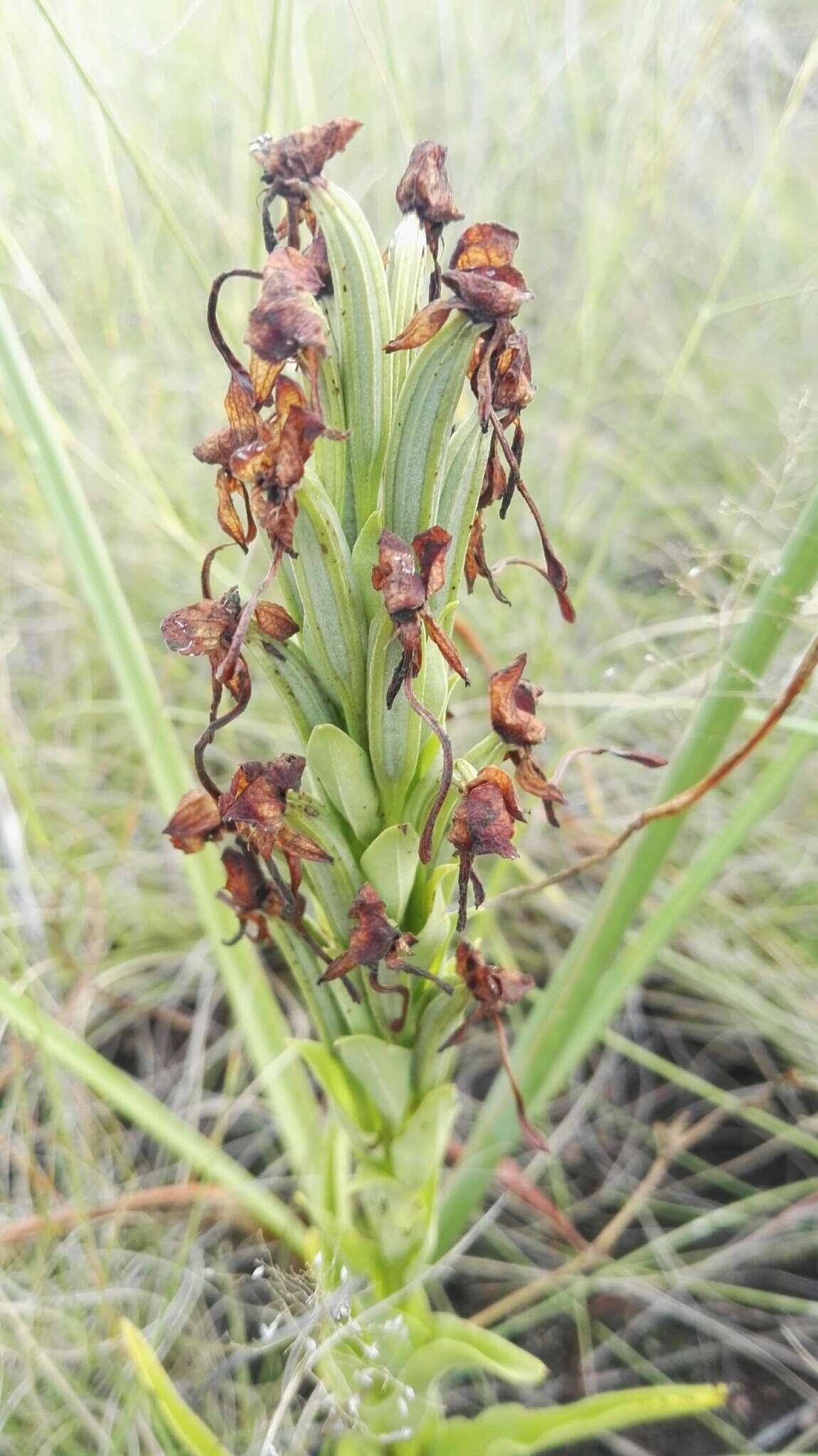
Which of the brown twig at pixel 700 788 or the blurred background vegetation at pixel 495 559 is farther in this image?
the blurred background vegetation at pixel 495 559

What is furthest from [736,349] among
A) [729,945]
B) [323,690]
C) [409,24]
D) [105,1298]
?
[105,1298]

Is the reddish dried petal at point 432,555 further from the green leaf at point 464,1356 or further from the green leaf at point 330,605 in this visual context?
the green leaf at point 464,1356

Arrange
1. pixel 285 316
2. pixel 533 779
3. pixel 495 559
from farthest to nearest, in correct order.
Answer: pixel 495 559, pixel 533 779, pixel 285 316

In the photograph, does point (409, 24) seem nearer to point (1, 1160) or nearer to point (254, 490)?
point (254, 490)

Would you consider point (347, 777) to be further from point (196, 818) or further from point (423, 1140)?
point (423, 1140)

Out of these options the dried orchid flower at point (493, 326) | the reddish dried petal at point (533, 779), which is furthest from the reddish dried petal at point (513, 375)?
the reddish dried petal at point (533, 779)

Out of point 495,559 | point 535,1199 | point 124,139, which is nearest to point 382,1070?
point 535,1199
